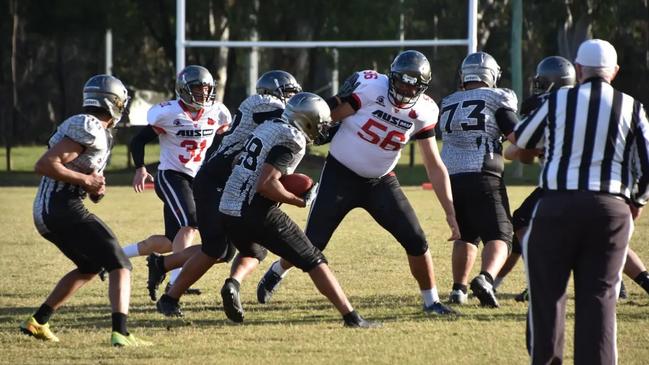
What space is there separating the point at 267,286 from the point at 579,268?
12.9ft

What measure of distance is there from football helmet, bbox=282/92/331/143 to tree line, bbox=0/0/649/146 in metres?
22.9

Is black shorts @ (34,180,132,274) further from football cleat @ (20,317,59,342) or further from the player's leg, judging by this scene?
the player's leg

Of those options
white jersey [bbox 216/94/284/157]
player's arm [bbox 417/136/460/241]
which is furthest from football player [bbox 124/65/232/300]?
player's arm [bbox 417/136/460/241]

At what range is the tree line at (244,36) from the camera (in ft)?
104

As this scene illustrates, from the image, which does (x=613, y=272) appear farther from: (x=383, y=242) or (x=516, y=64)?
(x=516, y=64)

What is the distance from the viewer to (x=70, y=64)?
4653cm

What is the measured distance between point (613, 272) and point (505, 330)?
7.66 feet

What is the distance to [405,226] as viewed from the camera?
334 inches

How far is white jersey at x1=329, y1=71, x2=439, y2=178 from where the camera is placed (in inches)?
336

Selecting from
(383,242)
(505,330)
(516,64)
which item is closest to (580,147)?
(505,330)

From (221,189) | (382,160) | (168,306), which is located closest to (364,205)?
(382,160)

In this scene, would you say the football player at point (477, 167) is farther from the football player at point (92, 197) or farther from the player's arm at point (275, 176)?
the football player at point (92, 197)

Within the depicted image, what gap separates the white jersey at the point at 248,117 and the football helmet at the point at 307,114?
88 cm

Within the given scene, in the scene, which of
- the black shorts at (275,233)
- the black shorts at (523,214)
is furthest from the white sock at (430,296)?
the black shorts at (275,233)
